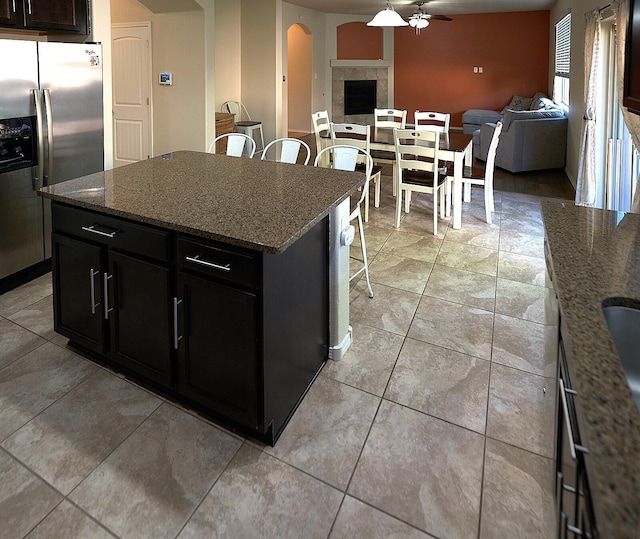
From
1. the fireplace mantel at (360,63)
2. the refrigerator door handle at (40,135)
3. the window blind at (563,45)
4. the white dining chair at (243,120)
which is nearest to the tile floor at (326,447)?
the refrigerator door handle at (40,135)

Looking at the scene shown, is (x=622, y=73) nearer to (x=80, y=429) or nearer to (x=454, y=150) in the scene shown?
(x=454, y=150)

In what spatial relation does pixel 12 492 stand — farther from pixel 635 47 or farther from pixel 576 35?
pixel 576 35

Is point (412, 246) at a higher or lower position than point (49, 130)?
lower

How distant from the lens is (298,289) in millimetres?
1995

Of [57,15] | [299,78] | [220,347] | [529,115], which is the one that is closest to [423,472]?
[220,347]

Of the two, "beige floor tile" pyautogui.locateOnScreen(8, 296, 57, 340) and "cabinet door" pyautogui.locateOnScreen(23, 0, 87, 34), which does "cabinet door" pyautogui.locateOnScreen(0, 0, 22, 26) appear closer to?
"cabinet door" pyautogui.locateOnScreen(23, 0, 87, 34)

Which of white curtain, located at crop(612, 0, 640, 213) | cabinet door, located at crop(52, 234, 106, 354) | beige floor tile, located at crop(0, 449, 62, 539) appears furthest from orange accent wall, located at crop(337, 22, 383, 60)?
beige floor tile, located at crop(0, 449, 62, 539)

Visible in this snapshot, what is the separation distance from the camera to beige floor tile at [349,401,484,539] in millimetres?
1613

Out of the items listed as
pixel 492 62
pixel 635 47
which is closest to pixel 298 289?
pixel 635 47

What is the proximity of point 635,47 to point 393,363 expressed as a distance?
5.60 ft

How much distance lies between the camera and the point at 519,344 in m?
2.68

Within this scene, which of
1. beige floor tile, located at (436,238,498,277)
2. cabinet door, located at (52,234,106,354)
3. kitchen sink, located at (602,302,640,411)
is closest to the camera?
kitchen sink, located at (602,302,640,411)

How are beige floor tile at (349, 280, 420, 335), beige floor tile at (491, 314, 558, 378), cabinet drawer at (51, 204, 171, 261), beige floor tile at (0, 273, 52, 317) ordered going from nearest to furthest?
cabinet drawer at (51, 204, 171, 261)
beige floor tile at (491, 314, 558, 378)
beige floor tile at (349, 280, 420, 335)
beige floor tile at (0, 273, 52, 317)

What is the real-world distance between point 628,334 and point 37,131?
3487mm
